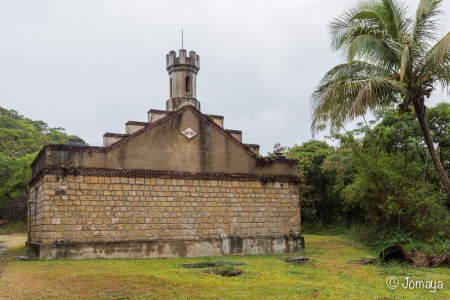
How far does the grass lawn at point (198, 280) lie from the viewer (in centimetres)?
838

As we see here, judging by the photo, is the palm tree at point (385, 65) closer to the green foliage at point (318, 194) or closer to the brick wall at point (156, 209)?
the brick wall at point (156, 209)

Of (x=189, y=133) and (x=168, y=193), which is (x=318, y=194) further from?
(x=168, y=193)

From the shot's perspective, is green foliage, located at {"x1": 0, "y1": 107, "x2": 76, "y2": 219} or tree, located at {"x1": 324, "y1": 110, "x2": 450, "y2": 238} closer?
tree, located at {"x1": 324, "y1": 110, "x2": 450, "y2": 238}

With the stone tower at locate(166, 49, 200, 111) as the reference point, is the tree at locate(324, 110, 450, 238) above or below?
below

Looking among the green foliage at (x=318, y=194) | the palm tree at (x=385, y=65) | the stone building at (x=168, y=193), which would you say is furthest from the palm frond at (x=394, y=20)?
the green foliage at (x=318, y=194)

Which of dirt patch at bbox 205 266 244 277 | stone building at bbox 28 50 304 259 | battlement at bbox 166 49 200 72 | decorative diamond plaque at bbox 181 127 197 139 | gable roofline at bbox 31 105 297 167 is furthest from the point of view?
battlement at bbox 166 49 200 72

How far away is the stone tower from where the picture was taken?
18719 mm

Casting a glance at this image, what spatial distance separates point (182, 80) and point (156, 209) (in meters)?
5.94

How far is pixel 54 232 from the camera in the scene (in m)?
14.5

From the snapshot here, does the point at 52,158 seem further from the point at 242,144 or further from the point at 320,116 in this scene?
the point at 320,116

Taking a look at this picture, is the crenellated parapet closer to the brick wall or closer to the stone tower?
the stone tower

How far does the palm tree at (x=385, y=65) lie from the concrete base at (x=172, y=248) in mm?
5947

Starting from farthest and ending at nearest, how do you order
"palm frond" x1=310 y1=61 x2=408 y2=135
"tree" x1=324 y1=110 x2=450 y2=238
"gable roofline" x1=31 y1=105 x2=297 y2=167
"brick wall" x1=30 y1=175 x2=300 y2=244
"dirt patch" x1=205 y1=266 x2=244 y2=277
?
"tree" x1=324 y1=110 x2=450 y2=238 → "gable roofline" x1=31 y1=105 x2=297 y2=167 → "brick wall" x1=30 y1=175 x2=300 y2=244 → "palm frond" x1=310 y1=61 x2=408 y2=135 → "dirt patch" x1=205 y1=266 x2=244 y2=277

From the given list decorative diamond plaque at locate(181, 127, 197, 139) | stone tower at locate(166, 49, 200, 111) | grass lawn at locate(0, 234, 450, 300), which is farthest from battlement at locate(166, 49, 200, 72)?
grass lawn at locate(0, 234, 450, 300)
